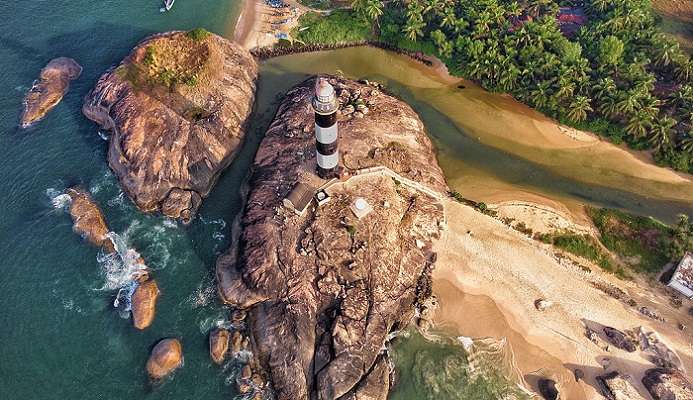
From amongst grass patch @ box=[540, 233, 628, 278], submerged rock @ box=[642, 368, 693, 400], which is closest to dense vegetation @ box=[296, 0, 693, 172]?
grass patch @ box=[540, 233, 628, 278]

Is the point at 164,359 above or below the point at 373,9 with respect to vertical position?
below

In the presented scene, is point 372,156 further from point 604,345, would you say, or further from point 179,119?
point 604,345

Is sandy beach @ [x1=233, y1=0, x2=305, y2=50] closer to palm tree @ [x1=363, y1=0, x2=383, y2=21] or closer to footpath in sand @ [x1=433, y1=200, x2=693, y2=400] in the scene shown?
palm tree @ [x1=363, y1=0, x2=383, y2=21]

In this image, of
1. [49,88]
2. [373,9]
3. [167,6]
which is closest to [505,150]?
[373,9]

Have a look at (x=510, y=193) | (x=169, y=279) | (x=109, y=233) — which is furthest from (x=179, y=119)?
(x=510, y=193)

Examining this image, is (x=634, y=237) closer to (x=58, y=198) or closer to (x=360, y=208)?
(x=360, y=208)

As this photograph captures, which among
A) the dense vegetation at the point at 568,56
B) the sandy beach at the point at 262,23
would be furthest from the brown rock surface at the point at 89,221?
the dense vegetation at the point at 568,56

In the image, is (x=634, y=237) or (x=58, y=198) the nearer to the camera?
(x=634, y=237)
